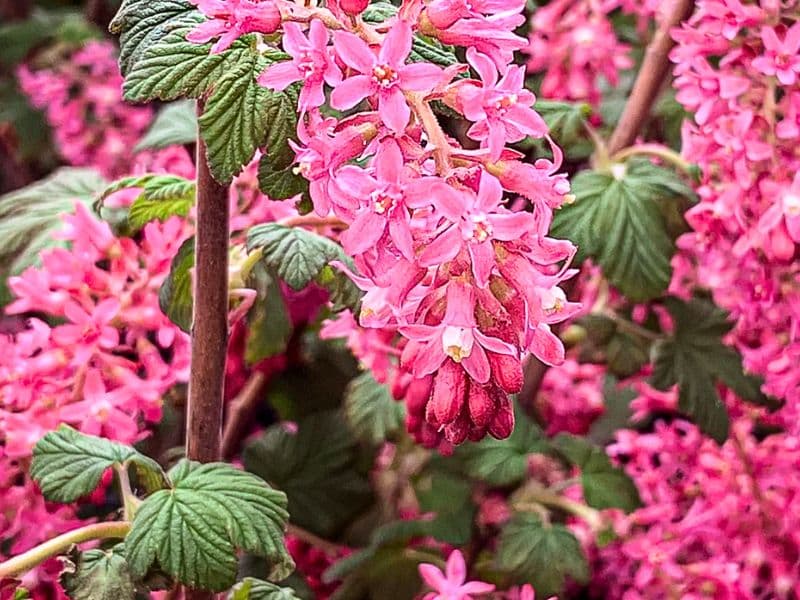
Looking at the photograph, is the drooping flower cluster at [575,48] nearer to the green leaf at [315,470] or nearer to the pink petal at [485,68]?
the green leaf at [315,470]

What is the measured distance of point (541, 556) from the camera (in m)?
1.01

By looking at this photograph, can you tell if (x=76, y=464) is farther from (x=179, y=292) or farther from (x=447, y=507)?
(x=447, y=507)

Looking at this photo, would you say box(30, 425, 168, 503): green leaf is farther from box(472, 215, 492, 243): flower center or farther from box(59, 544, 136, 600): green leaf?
box(472, 215, 492, 243): flower center

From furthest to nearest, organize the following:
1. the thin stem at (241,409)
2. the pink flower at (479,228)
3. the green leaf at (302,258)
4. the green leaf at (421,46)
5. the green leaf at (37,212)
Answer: the thin stem at (241,409)
the green leaf at (37,212)
the green leaf at (302,258)
the green leaf at (421,46)
the pink flower at (479,228)

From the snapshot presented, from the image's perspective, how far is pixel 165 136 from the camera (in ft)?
3.55

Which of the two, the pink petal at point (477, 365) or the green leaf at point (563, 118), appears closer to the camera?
the pink petal at point (477, 365)

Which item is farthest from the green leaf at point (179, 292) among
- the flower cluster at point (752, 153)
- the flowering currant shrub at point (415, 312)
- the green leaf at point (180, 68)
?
the flower cluster at point (752, 153)

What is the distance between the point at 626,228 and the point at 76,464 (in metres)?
0.54

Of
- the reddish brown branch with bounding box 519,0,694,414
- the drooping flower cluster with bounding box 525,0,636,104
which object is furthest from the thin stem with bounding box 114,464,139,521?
the drooping flower cluster with bounding box 525,0,636,104

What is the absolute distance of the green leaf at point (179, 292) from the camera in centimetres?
81

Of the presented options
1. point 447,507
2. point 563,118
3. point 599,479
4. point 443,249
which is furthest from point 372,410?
point 443,249

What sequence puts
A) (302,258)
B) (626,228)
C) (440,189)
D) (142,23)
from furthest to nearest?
1. (626,228)
2. (302,258)
3. (142,23)
4. (440,189)

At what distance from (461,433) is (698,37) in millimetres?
509

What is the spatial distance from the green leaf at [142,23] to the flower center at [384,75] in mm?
154
